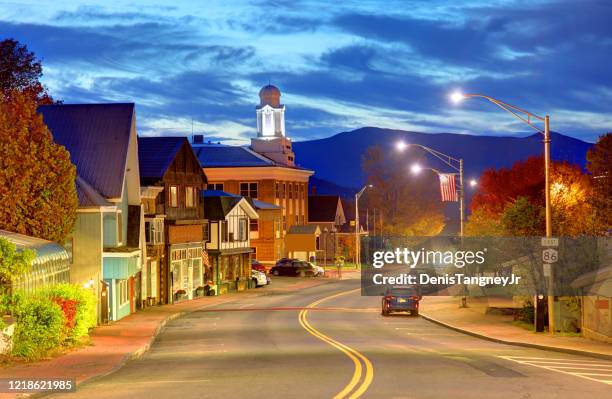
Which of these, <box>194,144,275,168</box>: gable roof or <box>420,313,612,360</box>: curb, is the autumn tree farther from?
<box>420,313,612,360</box>: curb

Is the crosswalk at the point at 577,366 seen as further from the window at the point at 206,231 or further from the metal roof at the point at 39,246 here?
the window at the point at 206,231

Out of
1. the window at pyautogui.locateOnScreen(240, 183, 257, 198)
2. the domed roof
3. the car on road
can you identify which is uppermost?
the domed roof

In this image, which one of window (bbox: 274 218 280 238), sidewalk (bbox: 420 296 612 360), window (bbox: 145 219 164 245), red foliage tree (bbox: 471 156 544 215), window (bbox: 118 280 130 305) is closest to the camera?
sidewalk (bbox: 420 296 612 360)

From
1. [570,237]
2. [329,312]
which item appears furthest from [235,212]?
[570,237]

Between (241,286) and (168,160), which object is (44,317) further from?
(241,286)

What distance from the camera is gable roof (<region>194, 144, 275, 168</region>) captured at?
117500 millimetres

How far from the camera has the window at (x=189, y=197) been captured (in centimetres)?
6744

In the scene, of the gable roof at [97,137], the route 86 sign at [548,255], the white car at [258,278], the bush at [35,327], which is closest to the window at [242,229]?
the white car at [258,278]

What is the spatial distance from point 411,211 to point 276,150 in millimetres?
20299

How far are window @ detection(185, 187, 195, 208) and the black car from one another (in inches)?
1151

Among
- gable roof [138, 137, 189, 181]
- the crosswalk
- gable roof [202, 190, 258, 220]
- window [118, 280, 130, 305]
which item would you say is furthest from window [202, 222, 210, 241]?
the crosswalk

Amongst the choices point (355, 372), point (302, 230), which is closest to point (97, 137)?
point (355, 372)

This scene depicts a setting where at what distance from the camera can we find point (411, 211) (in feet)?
431

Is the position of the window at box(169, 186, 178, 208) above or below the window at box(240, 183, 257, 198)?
below
